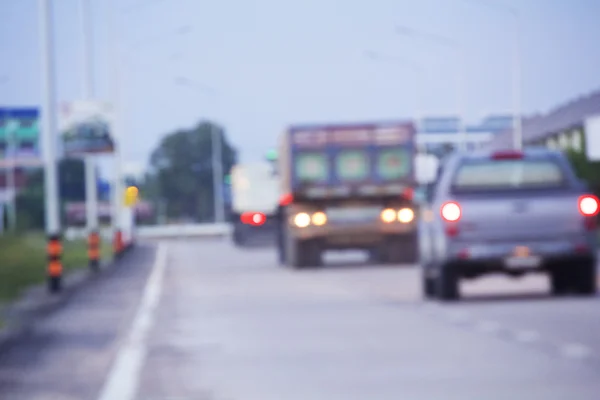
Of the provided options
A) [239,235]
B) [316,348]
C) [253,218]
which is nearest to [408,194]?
[316,348]

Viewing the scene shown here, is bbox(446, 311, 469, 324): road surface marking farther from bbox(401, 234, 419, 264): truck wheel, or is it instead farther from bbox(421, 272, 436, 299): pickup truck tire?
bbox(401, 234, 419, 264): truck wheel

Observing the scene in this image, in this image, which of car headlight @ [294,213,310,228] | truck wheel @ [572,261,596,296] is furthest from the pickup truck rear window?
car headlight @ [294,213,310,228]

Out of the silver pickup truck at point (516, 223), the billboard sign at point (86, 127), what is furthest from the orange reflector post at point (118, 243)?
the silver pickup truck at point (516, 223)

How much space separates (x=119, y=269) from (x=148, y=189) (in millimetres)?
113130

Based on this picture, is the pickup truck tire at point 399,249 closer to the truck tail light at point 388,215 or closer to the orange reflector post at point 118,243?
the truck tail light at point 388,215

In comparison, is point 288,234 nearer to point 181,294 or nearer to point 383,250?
point 383,250

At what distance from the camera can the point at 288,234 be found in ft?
124

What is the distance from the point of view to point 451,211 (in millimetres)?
21297

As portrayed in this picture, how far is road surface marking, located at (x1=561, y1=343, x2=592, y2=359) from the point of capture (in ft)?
45.3

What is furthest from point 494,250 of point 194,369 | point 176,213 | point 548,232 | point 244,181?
point 176,213

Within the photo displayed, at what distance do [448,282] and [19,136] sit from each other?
1784 inches

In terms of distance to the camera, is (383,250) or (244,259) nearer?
(383,250)

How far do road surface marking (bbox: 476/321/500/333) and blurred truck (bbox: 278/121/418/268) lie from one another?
1818cm

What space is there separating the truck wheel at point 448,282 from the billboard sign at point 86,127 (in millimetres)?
23384
